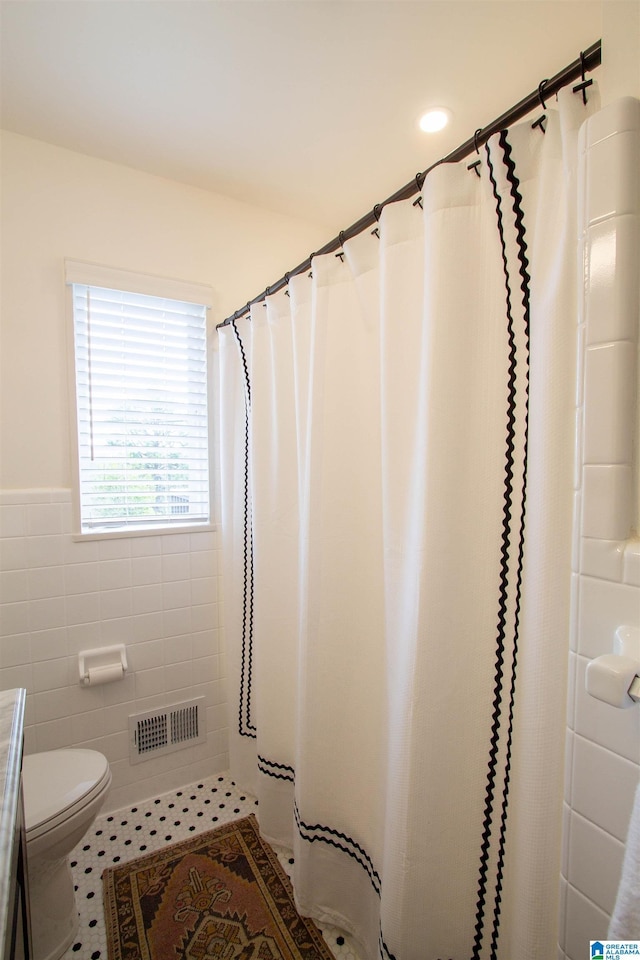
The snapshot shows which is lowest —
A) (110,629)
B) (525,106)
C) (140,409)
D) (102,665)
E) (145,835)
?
(145,835)

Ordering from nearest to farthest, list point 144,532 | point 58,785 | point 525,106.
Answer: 1. point 525,106
2. point 58,785
3. point 144,532

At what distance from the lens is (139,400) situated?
1776mm

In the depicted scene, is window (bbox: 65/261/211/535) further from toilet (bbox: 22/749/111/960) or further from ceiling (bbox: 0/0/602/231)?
toilet (bbox: 22/749/111/960)

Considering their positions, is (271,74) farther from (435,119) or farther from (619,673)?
(619,673)

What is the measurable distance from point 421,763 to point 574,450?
73 cm

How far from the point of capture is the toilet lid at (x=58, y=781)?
3.85 ft

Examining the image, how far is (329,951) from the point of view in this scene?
3.97 feet

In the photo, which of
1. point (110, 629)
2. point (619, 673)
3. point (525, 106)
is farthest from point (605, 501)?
point (110, 629)

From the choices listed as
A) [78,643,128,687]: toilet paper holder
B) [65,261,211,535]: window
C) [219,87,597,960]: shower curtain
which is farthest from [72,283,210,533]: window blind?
[219,87,597,960]: shower curtain

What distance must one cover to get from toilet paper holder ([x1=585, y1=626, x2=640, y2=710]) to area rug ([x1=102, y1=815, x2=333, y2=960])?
1.30 meters

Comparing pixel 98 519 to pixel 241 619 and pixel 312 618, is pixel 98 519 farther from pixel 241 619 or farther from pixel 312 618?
pixel 312 618

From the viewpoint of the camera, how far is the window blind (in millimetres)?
1677

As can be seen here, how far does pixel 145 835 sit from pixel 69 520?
1.27 m

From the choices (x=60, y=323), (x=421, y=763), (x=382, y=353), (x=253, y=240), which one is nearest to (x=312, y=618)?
(x=421, y=763)
